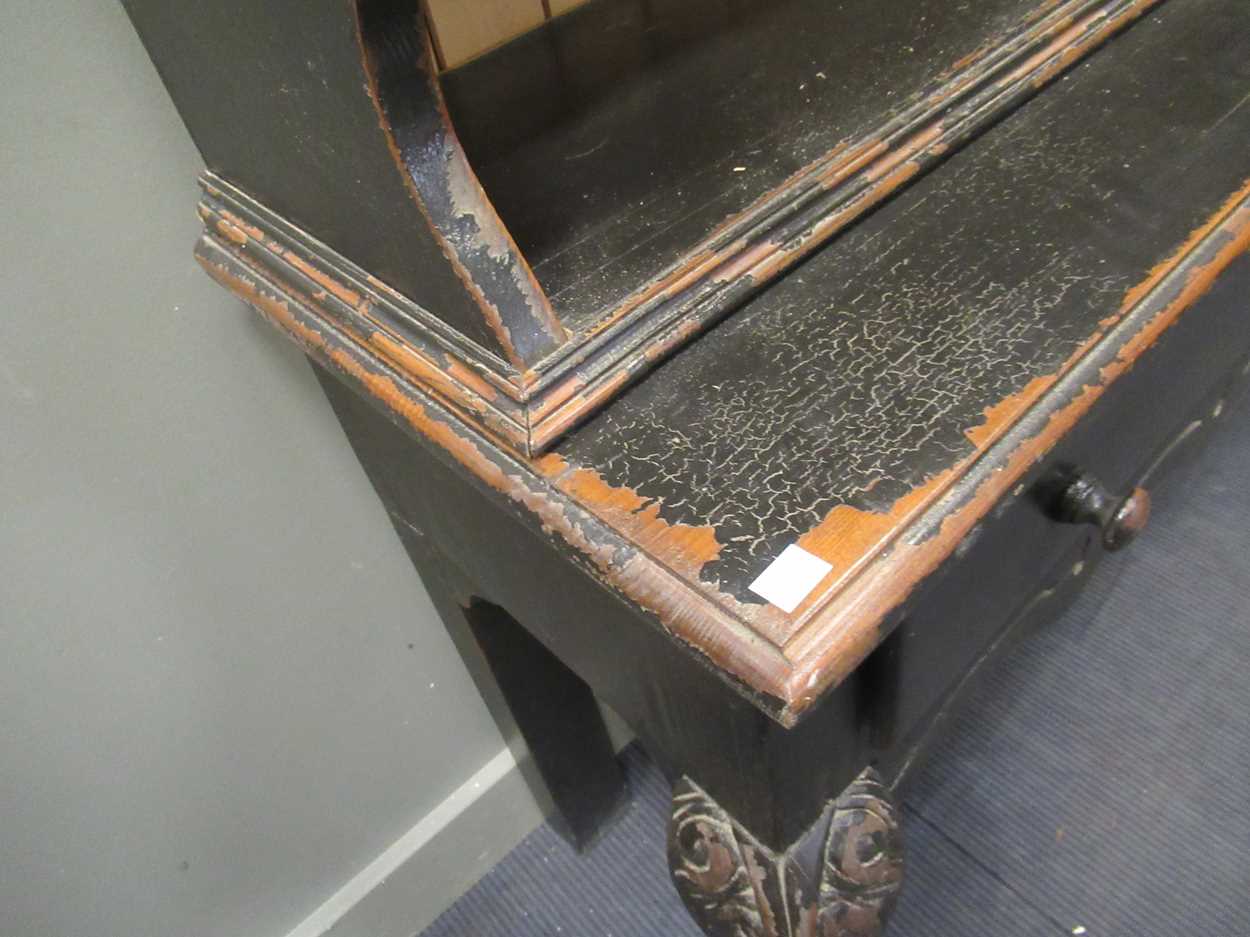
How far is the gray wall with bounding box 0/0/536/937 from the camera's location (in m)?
0.54

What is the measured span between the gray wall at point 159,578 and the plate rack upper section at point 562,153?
2.5 inches

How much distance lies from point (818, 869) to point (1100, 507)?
23 cm

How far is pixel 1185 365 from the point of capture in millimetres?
559

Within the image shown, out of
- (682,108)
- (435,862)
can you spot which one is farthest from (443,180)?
(435,862)

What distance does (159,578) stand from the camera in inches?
26.7

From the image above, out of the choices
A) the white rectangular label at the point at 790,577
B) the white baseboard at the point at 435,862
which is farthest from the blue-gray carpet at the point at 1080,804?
the white rectangular label at the point at 790,577

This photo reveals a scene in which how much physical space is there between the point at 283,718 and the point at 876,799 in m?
0.55

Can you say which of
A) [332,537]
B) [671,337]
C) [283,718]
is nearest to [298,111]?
[671,337]

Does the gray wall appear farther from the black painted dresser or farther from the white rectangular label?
the white rectangular label

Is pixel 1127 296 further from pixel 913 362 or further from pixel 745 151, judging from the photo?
pixel 745 151

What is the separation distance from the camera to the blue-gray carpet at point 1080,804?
102cm

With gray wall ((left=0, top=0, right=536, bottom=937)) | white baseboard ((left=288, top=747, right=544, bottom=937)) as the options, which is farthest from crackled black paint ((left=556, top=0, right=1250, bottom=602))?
white baseboard ((left=288, top=747, right=544, bottom=937))

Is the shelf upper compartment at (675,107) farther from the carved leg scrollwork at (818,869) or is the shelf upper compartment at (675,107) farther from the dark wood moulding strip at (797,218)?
the carved leg scrollwork at (818,869)

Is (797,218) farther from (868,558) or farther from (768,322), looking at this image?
(868,558)
